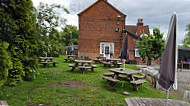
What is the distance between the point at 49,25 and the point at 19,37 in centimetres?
239

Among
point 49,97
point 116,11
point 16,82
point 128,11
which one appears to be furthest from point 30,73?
point 128,11

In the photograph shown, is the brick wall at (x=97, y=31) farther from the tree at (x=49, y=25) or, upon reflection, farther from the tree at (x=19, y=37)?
the tree at (x=19, y=37)

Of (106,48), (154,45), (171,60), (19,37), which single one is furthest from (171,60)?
(106,48)

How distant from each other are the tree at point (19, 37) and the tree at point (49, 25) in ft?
3.34

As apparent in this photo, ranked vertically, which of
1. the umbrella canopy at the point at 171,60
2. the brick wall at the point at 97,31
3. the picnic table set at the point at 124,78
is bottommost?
the picnic table set at the point at 124,78

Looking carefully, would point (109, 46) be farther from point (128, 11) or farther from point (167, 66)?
point (167, 66)

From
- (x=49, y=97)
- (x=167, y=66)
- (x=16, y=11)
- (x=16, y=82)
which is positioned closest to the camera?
(x=167, y=66)

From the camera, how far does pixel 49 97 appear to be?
4.39 m

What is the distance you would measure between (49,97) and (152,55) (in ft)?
33.0

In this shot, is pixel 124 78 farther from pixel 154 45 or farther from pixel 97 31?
pixel 97 31

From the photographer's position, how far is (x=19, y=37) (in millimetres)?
5527

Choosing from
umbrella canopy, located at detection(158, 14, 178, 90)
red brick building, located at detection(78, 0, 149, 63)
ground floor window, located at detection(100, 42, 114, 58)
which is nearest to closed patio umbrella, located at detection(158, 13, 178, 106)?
umbrella canopy, located at detection(158, 14, 178, 90)

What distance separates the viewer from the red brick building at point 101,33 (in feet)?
63.4

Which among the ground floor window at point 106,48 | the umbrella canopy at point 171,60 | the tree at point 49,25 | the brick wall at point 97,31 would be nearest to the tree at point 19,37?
the tree at point 49,25
